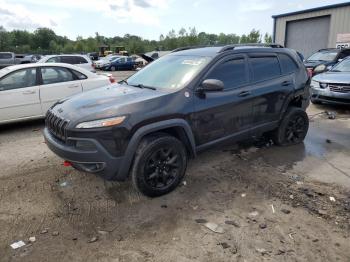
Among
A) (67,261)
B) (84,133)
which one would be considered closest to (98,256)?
(67,261)

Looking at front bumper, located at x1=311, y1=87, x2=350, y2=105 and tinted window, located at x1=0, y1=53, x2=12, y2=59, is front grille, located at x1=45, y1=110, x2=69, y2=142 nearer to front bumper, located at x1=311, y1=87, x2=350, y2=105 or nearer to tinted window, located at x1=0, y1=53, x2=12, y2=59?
front bumper, located at x1=311, y1=87, x2=350, y2=105

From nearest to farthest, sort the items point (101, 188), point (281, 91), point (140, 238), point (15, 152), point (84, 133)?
point (140, 238), point (84, 133), point (101, 188), point (281, 91), point (15, 152)

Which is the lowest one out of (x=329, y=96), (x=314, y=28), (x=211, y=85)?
(x=329, y=96)

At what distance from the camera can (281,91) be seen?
5418 mm

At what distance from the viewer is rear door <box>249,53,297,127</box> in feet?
16.5

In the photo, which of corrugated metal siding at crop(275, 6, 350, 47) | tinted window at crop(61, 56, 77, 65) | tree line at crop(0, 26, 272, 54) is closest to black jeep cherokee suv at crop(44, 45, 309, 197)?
tinted window at crop(61, 56, 77, 65)

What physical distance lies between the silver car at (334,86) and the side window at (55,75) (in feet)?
21.7

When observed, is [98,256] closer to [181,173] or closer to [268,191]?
[181,173]

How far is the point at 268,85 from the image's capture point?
5.18 metres

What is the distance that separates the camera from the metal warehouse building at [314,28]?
20438 mm

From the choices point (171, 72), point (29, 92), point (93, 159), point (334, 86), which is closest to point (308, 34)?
point (334, 86)

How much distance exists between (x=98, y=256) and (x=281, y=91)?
12.7ft

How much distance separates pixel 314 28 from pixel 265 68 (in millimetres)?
20128

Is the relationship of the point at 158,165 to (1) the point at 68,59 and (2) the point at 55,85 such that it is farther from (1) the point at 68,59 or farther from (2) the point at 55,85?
(1) the point at 68,59
